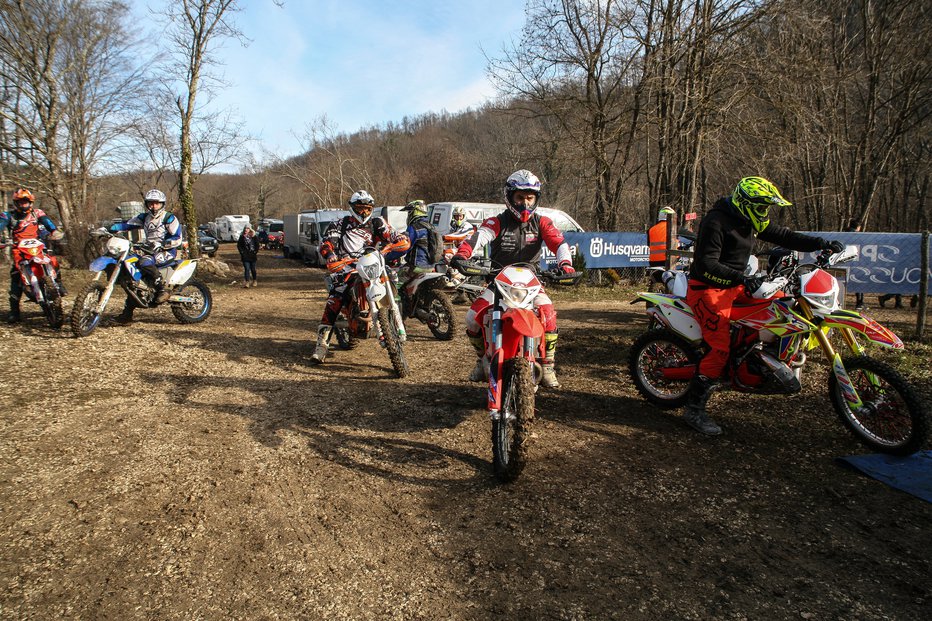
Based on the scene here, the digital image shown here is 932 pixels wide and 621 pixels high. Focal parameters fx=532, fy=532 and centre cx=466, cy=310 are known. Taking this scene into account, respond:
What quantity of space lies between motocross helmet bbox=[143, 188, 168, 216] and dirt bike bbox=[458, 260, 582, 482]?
20.7 ft

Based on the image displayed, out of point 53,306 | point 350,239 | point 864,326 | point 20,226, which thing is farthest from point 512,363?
point 20,226

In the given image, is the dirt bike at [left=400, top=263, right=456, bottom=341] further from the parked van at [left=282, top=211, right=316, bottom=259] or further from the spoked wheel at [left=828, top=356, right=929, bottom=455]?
the parked van at [left=282, top=211, right=316, bottom=259]

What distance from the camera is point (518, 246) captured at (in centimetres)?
472

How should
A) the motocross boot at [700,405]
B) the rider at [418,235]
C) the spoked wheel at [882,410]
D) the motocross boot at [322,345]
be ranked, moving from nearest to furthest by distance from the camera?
the spoked wheel at [882,410] → the motocross boot at [700,405] → the motocross boot at [322,345] → the rider at [418,235]

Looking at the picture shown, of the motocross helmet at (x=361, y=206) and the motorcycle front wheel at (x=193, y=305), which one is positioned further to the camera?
the motorcycle front wheel at (x=193, y=305)

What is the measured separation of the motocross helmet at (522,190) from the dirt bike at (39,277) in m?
7.24

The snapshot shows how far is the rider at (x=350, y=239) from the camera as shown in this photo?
6.61 m

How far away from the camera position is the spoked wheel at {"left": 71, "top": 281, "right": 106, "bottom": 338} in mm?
7219

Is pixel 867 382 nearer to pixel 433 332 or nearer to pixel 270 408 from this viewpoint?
pixel 270 408

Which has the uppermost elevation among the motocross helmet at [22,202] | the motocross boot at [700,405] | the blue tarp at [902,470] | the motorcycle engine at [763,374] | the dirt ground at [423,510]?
the motocross helmet at [22,202]

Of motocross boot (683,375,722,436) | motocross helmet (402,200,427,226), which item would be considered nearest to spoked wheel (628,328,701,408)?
motocross boot (683,375,722,436)

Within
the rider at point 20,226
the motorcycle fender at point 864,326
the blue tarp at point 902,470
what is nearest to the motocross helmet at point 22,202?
the rider at point 20,226

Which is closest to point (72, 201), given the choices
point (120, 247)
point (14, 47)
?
point (14, 47)

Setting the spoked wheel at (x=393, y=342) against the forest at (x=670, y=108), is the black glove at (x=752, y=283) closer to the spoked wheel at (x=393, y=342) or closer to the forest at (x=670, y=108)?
the spoked wheel at (x=393, y=342)
